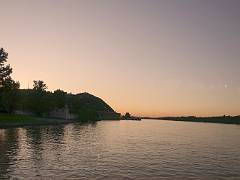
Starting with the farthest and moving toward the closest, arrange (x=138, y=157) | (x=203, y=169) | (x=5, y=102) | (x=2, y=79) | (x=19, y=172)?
(x=5, y=102)
(x=2, y=79)
(x=138, y=157)
(x=203, y=169)
(x=19, y=172)

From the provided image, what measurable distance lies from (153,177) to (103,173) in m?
5.78

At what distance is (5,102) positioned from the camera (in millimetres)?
147500

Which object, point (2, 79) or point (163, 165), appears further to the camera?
point (2, 79)

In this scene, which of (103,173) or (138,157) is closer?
(103,173)

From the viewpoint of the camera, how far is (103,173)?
127 feet

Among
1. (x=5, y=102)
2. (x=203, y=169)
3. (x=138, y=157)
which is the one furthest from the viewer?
(x=5, y=102)

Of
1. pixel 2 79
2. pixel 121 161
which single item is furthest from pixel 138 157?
pixel 2 79

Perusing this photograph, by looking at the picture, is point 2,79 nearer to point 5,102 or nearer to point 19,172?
point 5,102

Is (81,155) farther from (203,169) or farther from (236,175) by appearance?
(236,175)

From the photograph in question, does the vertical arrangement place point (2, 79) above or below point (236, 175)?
above

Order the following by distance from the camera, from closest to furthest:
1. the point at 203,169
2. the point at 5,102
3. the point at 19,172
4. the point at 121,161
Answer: the point at 19,172
the point at 203,169
the point at 121,161
the point at 5,102

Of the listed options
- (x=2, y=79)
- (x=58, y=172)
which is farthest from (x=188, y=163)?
(x=2, y=79)

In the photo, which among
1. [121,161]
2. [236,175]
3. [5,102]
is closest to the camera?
[236,175]

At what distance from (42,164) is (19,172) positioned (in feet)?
20.1
